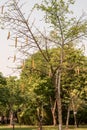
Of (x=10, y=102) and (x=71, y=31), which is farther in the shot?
(x=10, y=102)

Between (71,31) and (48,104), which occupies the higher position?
(71,31)

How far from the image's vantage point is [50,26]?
19906 millimetres

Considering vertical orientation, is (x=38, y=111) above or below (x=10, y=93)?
below

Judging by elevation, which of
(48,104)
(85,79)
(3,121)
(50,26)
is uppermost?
(50,26)

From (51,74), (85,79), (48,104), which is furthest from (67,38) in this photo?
(48,104)

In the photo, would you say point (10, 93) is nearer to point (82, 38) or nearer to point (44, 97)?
point (44, 97)

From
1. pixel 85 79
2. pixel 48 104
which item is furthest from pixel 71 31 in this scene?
pixel 48 104

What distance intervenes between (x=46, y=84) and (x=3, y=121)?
30.4 metres

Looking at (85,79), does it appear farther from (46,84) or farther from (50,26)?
(50,26)

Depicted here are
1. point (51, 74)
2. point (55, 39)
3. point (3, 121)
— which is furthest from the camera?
point (3, 121)

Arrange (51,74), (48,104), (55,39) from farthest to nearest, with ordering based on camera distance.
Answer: (48,104) → (55,39) → (51,74)

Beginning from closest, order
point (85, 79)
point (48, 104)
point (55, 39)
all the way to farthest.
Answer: point (55, 39) < point (85, 79) < point (48, 104)

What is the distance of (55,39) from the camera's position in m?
19.6

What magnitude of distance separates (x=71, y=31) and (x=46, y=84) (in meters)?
48.2
